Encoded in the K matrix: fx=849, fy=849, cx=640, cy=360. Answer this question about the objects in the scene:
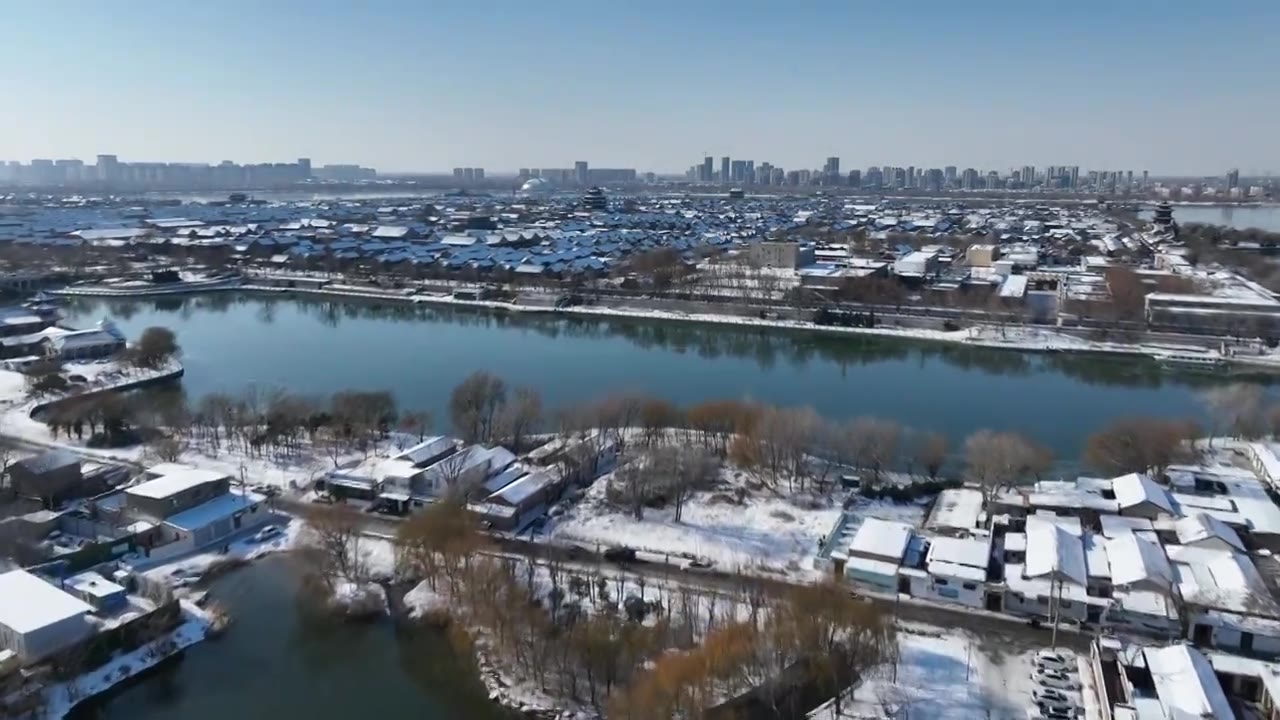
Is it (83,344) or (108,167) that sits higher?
(108,167)

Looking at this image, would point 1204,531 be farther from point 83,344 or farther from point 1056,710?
point 83,344

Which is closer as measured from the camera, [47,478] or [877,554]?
[877,554]

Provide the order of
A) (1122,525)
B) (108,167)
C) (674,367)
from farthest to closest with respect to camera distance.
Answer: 1. (108,167)
2. (674,367)
3. (1122,525)

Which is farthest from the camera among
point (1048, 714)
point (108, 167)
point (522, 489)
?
point (108, 167)

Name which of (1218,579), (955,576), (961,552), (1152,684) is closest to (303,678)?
(955,576)

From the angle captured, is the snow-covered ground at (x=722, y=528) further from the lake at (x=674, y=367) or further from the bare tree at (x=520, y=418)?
the lake at (x=674, y=367)

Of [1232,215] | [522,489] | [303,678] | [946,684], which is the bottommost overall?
[303,678]
